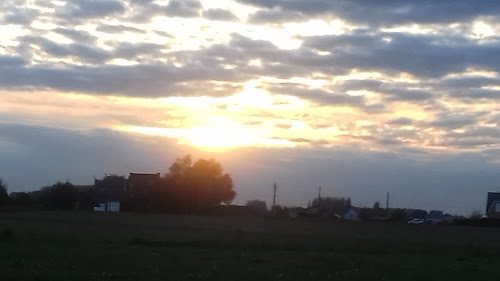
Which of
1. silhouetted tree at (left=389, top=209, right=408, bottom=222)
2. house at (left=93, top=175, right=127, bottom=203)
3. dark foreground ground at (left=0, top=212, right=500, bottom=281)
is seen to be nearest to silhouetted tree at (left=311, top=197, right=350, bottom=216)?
silhouetted tree at (left=389, top=209, right=408, bottom=222)

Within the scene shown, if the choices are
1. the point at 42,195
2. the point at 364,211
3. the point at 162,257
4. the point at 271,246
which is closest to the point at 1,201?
the point at 42,195

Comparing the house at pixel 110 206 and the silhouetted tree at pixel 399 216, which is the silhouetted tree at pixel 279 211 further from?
the house at pixel 110 206

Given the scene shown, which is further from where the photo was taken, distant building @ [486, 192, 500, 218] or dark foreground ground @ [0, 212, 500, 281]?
distant building @ [486, 192, 500, 218]

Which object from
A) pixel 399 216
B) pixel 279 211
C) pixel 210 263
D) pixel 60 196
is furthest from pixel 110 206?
pixel 210 263

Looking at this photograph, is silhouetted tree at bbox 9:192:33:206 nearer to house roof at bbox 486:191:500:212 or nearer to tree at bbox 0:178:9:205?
tree at bbox 0:178:9:205

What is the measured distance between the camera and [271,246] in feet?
138

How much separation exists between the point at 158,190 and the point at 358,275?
99.4m

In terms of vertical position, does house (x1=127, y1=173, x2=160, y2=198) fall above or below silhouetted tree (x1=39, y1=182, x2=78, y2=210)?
above

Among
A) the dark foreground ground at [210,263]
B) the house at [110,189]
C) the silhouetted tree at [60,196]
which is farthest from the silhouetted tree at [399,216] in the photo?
the dark foreground ground at [210,263]

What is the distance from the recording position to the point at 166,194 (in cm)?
12388

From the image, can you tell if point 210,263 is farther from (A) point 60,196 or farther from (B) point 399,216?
(B) point 399,216

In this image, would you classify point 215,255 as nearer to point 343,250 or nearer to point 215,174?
point 343,250

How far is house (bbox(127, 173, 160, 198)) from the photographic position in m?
126

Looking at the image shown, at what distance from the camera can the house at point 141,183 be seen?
413 ft
